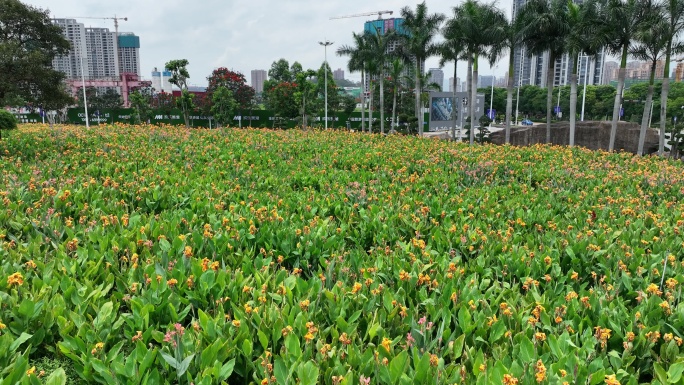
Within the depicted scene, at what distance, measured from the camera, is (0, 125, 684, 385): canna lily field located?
2.66 meters

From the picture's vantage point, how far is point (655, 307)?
10.9 feet

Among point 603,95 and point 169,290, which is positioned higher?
→ point 603,95

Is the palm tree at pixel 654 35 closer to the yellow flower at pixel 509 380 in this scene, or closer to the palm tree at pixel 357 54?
the palm tree at pixel 357 54

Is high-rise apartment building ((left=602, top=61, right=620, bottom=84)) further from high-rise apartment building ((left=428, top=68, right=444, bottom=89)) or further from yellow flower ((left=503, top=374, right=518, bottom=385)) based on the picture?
yellow flower ((left=503, top=374, right=518, bottom=385))

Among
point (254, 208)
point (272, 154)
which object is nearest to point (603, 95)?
point (272, 154)

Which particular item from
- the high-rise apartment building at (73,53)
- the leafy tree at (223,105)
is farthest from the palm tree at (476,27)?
the high-rise apartment building at (73,53)

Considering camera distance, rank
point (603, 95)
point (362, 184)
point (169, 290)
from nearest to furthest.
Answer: point (169, 290) < point (362, 184) < point (603, 95)

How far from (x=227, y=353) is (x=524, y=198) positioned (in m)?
5.47

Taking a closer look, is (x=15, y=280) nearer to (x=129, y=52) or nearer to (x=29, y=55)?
(x=29, y=55)

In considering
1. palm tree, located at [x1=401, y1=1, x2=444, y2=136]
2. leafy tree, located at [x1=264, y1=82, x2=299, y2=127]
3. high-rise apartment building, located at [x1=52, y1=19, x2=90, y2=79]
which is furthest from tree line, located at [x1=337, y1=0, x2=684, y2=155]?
high-rise apartment building, located at [x1=52, y1=19, x2=90, y2=79]

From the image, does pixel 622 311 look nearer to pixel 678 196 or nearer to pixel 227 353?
pixel 227 353

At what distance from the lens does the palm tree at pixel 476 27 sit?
2656 cm

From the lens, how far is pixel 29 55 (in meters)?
15.4

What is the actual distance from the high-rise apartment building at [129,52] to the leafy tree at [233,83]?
188 ft
